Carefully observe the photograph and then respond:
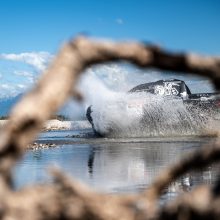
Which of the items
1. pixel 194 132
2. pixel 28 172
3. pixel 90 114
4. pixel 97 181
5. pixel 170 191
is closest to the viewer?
pixel 170 191

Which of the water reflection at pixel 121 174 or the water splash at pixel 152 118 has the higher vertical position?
the water splash at pixel 152 118

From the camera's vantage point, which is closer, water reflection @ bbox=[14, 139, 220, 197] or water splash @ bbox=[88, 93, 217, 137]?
water reflection @ bbox=[14, 139, 220, 197]

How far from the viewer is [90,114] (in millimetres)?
46500

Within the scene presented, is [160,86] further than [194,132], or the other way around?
[160,86]

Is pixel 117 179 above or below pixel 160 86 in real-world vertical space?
below

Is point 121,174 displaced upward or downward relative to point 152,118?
downward

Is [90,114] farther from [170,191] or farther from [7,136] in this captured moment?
[7,136]

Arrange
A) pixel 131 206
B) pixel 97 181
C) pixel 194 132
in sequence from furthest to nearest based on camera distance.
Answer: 1. pixel 194 132
2. pixel 97 181
3. pixel 131 206

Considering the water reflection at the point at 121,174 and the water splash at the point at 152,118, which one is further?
the water splash at the point at 152,118


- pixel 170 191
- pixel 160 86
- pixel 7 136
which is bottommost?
pixel 170 191

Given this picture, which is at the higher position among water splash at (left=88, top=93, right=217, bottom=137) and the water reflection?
water splash at (left=88, top=93, right=217, bottom=137)

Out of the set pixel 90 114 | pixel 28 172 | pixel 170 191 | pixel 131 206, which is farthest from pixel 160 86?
pixel 131 206

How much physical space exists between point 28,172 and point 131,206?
11015 mm

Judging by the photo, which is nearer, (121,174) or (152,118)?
(121,174)
